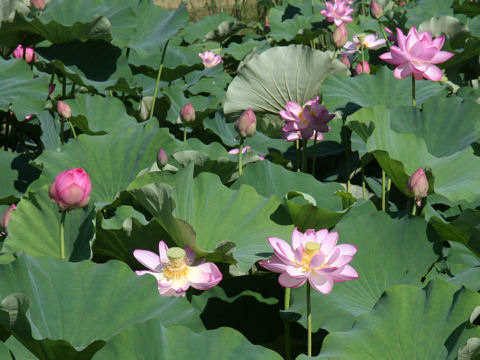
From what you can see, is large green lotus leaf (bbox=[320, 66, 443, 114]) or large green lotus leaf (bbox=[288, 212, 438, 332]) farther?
large green lotus leaf (bbox=[320, 66, 443, 114])

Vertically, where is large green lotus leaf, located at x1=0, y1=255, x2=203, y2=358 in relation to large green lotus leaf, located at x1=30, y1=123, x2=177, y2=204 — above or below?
above

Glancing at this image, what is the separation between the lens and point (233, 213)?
1412mm

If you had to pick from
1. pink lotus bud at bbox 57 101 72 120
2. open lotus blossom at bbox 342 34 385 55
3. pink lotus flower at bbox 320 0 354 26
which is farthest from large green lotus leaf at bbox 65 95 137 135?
pink lotus flower at bbox 320 0 354 26

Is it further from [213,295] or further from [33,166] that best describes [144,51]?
[213,295]

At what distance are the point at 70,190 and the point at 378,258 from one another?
64cm

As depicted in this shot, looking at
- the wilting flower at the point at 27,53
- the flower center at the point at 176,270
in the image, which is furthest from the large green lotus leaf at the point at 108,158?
the wilting flower at the point at 27,53

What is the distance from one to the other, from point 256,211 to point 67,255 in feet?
1.33

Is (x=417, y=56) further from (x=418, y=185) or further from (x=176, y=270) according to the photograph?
(x=176, y=270)

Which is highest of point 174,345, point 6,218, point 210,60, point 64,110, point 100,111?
point 174,345

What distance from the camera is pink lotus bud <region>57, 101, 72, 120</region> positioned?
1.98 m

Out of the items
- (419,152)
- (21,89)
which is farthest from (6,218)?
(419,152)

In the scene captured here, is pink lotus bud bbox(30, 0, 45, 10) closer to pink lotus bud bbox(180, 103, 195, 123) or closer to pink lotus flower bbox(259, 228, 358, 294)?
pink lotus bud bbox(180, 103, 195, 123)

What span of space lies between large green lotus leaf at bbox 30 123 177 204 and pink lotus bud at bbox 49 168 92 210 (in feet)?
1.48

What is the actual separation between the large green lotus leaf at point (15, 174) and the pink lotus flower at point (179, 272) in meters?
0.75
